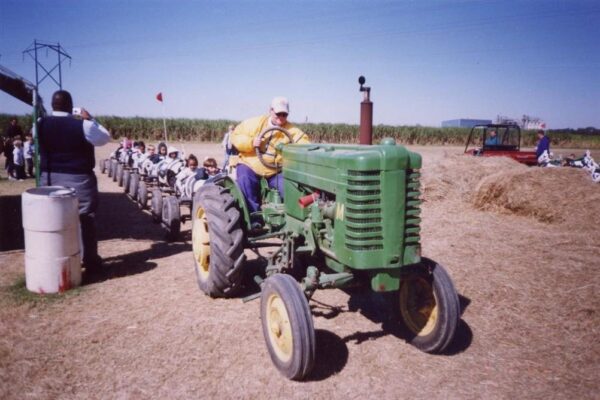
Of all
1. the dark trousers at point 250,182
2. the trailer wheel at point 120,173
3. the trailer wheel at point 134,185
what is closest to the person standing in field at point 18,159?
the trailer wheel at point 120,173

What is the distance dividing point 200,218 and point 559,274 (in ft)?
14.3

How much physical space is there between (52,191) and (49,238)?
0.52 metres

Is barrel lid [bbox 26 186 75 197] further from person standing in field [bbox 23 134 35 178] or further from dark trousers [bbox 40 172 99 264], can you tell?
person standing in field [bbox 23 134 35 178]

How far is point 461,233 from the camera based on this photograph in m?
7.21

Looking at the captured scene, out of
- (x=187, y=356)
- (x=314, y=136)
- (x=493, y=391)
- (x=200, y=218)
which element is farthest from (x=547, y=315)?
(x=314, y=136)

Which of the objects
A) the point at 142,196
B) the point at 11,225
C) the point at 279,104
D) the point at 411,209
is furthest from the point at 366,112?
the point at 11,225

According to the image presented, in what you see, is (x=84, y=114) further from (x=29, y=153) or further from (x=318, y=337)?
(x=29, y=153)

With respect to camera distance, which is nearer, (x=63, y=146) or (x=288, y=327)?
(x=288, y=327)

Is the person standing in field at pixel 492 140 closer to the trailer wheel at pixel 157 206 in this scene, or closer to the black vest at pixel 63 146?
the trailer wheel at pixel 157 206

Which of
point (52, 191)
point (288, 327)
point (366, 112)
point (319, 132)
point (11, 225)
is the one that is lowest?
point (11, 225)

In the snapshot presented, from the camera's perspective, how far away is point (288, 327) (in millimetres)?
3014

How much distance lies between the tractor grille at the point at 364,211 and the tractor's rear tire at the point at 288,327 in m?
0.55

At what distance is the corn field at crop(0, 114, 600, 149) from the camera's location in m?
36.3

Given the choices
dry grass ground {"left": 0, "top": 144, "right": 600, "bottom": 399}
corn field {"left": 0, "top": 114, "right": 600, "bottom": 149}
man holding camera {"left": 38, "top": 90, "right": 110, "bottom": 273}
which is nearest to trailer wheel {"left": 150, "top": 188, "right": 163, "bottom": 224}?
dry grass ground {"left": 0, "top": 144, "right": 600, "bottom": 399}
